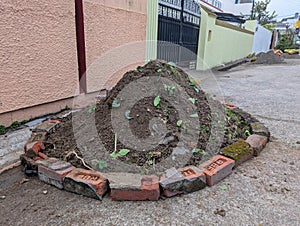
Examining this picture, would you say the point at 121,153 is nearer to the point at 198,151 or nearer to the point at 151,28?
the point at 198,151

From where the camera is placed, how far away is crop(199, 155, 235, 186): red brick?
5.34ft

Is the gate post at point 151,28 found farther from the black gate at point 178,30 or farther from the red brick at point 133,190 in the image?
the red brick at point 133,190

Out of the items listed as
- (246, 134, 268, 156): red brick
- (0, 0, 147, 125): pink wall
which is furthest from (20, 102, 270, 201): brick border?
(0, 0, 147, 125): pink wall

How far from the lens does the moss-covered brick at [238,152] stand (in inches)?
73.8

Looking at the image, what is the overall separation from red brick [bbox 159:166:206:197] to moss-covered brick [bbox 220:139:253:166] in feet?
1.30

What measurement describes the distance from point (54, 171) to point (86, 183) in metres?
0.29

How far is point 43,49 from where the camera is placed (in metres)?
2.71

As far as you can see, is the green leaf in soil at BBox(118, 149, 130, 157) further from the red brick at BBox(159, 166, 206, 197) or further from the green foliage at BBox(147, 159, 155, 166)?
the red brick at BBox(159, 166, 206, 197)

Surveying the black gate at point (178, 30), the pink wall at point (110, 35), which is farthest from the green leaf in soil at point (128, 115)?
the black gate at point (178, 30)

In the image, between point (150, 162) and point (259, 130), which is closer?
point (150, 162)

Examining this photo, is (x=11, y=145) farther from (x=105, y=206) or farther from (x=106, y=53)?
(x=106, y=53)

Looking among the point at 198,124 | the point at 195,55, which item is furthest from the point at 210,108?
the point at 195,55

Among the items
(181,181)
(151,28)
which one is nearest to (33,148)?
(181,181)

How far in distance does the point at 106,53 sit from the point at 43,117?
149 centimetres
